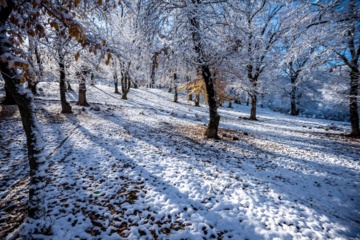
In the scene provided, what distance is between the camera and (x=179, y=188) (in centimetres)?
479

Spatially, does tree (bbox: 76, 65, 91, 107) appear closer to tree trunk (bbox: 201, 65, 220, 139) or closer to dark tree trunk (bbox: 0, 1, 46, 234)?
tree trunk (bbox: 201, 65, 220, 139)

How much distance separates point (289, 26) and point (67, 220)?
10331 millimetres

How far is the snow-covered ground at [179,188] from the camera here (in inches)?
137

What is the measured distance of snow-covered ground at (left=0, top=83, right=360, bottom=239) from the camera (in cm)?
348

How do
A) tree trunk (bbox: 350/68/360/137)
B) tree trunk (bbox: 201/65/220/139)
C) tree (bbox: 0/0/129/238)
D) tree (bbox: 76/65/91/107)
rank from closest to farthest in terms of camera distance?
tree (bbox: 0/0/129/238), tree trunk (bbox: 201/65/220/139), tree trunk (bbox: 350/68/360/137), tree (bbox: 76/65/91/107)

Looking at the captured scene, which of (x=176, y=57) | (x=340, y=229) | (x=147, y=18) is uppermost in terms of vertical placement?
(x=147, y=18)

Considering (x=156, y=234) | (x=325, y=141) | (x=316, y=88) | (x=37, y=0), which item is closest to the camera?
(x=37, y=0)

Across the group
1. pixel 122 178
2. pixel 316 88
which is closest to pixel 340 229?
pixel 122 178

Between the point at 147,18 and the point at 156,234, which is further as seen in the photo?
the point at 147,18

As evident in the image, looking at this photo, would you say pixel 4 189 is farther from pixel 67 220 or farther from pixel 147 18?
pixel 147 18

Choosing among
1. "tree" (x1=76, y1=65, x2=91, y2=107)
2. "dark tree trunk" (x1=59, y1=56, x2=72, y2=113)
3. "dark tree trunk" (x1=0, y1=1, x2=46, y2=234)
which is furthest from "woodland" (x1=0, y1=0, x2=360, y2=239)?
"tree" (x1=76, y1=65, x2=91, y2=107)

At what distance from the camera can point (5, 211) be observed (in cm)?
345

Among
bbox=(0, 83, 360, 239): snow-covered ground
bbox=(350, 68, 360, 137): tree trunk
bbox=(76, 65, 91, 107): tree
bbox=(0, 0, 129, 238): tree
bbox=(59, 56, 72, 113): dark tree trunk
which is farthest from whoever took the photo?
bbox=(76, 65, 91, 107): tree

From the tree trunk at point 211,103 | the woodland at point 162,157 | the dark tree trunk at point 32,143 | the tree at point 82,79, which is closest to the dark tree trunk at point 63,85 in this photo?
the woodland at point 162,157
